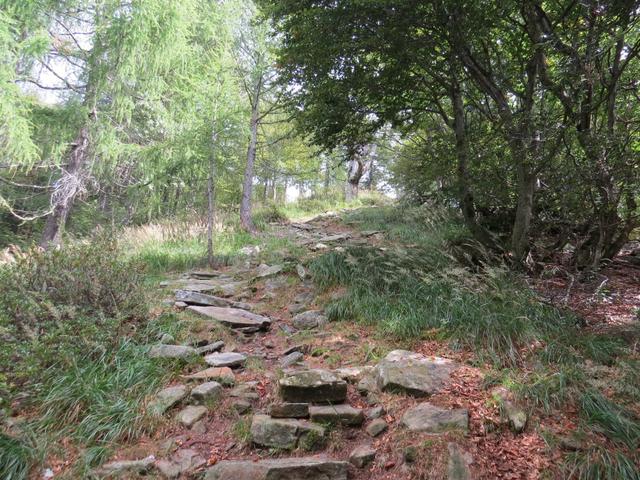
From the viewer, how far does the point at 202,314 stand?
15.1 feet

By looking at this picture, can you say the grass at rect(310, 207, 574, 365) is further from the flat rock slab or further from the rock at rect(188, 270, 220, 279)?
the rock at rect(188, 270, 220, 279)

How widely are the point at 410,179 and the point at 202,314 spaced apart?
25.0 ft

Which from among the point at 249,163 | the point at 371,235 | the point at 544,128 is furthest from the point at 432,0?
the point at 249,163

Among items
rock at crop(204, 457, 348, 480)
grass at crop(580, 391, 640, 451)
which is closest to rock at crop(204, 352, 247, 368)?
rock at crop(204, 457, 348, 480)

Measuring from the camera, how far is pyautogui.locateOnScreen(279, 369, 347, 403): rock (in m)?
2.81

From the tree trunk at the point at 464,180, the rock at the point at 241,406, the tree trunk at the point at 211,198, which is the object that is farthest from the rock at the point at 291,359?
the tree trunk at the point at 211,198

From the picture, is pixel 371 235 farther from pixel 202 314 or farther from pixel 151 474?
pixel 151 474

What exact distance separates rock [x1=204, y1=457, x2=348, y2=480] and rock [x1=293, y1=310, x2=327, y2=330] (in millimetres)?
2381

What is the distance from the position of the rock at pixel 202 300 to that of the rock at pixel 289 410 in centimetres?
269

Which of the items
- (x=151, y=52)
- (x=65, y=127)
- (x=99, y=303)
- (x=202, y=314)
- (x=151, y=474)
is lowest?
(x=151, y=474)

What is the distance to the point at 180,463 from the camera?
7.75 ft

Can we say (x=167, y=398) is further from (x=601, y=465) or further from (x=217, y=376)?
(x=601, y=465)

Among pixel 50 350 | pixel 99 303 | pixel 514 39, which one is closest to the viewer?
pixel 50 350

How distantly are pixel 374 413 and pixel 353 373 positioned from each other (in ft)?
1.80
